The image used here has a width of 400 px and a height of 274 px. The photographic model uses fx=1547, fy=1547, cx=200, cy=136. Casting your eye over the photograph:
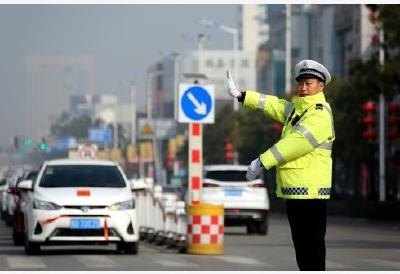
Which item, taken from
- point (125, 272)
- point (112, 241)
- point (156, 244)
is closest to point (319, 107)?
point (125, 272)

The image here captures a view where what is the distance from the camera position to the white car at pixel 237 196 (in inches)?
1323

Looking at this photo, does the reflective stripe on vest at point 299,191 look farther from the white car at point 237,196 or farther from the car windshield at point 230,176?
the car windshield at point 230,176

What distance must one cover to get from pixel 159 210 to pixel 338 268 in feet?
30.5

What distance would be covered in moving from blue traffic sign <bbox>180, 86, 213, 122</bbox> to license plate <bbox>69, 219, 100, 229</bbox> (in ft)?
12.2

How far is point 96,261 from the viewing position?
797 inches

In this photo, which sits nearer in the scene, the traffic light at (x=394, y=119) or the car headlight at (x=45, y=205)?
the car headlight at (x=45, y=205)

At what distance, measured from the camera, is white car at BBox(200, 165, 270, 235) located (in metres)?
33.6

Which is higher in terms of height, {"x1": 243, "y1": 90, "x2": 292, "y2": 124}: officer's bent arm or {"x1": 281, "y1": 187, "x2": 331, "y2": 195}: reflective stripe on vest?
{"x1": 243, "y1": 90, "x2": 292, "y2": 124}: officer's bent arm

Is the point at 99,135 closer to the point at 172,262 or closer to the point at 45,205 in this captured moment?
the point at 45,205

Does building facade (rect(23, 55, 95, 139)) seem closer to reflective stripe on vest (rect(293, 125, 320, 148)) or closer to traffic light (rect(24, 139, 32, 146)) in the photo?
traffic light (rect(24, 139, 32, 146))

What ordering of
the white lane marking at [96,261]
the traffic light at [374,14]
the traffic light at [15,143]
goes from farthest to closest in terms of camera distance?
the traffic light at [15,143]
the traffic light at [374,14]
the white lane marking at [96,261]

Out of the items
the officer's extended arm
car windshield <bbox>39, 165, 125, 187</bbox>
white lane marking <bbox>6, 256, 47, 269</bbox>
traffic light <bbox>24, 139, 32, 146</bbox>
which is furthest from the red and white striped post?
traffic light <bbox>24, 139, 32, 146</bbox>

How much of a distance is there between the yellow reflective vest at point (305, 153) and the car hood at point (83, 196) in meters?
11.1

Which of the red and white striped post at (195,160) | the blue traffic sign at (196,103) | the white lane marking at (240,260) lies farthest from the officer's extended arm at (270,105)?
the red and white striped post at (195,160)
